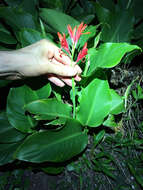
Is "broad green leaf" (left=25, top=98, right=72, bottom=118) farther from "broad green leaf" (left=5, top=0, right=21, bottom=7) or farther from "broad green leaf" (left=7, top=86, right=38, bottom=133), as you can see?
"broad green leaf" (left=5, top=0, right=21, bottom=7)

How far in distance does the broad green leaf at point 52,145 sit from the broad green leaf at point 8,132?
31cm

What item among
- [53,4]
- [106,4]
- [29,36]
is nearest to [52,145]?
[29,36]

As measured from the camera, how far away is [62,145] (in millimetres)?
725

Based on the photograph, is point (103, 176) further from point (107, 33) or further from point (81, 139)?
point (107, 33)

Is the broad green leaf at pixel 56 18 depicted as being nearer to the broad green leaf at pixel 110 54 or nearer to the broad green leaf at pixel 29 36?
the broad green leaf at pixel 29 36

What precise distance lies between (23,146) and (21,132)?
345 mm

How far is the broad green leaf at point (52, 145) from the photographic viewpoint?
0.65 meters

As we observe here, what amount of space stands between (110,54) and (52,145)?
42cm

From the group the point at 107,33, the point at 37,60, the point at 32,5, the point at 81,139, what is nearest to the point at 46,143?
the point at 81,139

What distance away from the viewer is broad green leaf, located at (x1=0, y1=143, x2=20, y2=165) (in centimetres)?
89

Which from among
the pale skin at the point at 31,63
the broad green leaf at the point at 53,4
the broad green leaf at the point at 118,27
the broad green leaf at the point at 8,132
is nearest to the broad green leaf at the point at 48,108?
the pale skin at the point at 31,63

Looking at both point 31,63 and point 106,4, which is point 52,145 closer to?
point 31,63

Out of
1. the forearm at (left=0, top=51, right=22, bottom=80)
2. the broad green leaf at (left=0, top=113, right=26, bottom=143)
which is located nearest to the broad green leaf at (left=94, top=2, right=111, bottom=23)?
the forearm at (left=0, top=51, right=22, bottom=80)

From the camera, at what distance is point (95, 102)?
725mm
